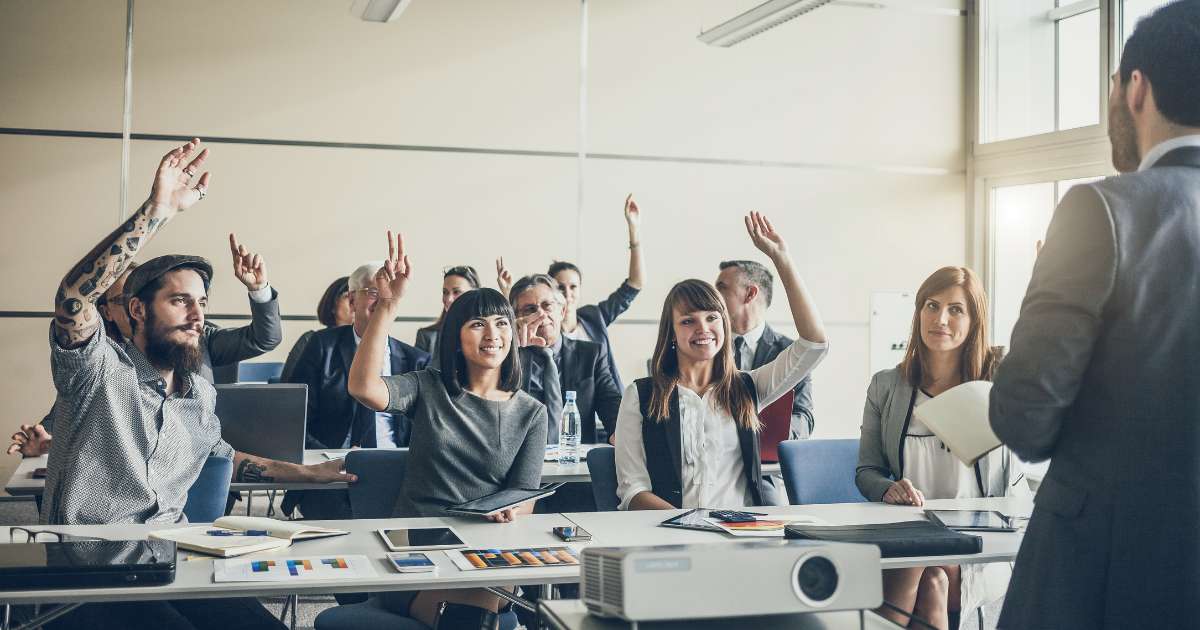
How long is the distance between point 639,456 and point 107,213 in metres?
4.24

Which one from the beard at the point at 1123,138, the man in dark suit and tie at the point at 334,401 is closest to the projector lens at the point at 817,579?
the beard at the point at 1123,138

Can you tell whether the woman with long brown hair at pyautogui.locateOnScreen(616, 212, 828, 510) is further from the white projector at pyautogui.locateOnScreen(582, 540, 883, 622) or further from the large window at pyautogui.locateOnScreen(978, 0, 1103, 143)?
the large window at pyautogui.locateOnScreen(978, 0, 1103, 143)

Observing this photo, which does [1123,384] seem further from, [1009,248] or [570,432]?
[1009,248]

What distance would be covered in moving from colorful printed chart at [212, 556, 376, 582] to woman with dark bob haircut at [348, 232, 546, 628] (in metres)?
0.71

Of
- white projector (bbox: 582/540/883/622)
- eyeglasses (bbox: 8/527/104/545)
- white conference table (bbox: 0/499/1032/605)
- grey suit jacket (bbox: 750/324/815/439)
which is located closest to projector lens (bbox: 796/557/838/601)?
white projector (bbox: 582/540/883/622)

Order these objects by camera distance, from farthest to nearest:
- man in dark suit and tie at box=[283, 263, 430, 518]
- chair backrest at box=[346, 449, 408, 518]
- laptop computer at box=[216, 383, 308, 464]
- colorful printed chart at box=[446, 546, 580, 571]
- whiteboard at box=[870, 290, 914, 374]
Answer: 1. whiteboard at box=[870, 290, 914, 374]
2. man in dark suit and tie at box=[283, 263, 430, 518]
3. laptop computer at box=[216, 383, 308, 464]
4. chair backrest at box=[346, 449, 408, 518]
5. colorful printed chart at box=[446, 546, 580, 571]

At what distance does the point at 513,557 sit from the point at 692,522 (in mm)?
599

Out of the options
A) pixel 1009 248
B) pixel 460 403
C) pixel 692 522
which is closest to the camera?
pixel 692 522

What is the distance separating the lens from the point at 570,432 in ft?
15.0

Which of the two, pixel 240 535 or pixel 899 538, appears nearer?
pixel 899 538

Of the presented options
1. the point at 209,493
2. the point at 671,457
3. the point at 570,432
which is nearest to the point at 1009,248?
the point at 570,432

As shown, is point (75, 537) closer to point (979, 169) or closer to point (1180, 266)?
point (1180, 266)

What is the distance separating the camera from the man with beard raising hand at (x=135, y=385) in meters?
2.60

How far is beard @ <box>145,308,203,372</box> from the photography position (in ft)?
9.51
